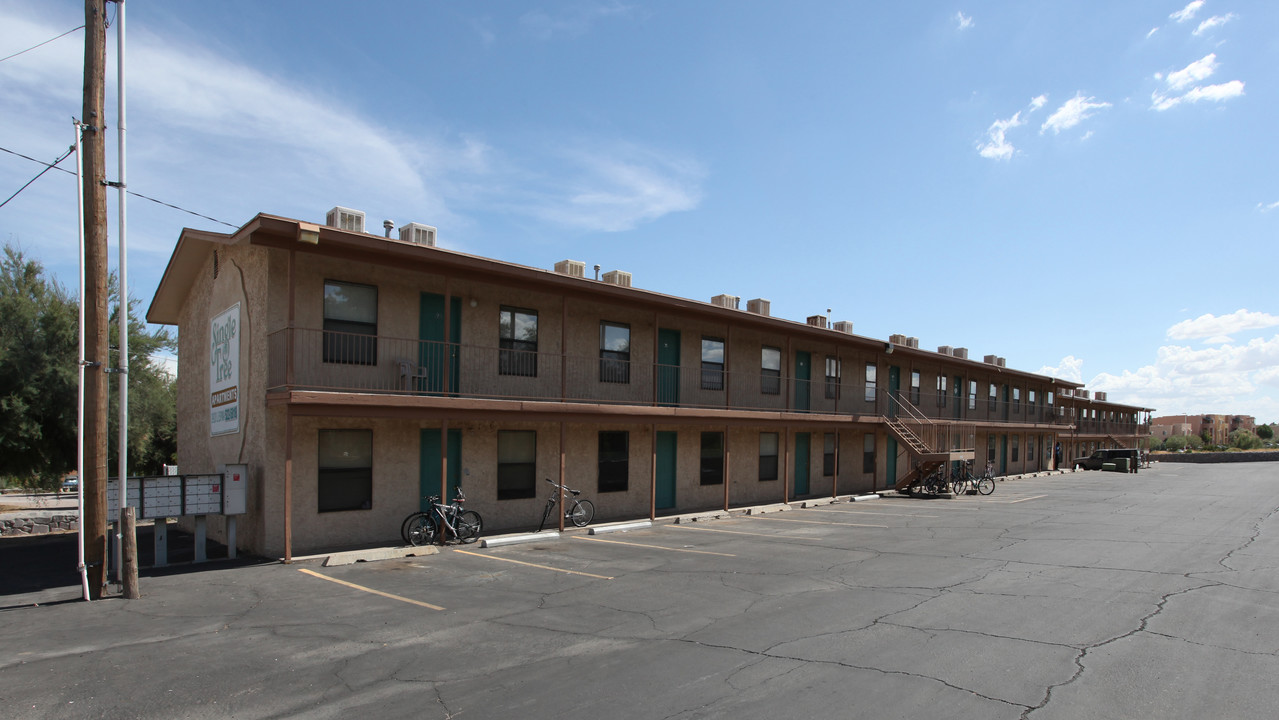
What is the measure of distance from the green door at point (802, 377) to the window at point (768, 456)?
167 cm

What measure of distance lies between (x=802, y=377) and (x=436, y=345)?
13483mm

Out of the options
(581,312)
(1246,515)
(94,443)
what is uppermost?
(581,312)

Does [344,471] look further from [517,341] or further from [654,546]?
[654,546]

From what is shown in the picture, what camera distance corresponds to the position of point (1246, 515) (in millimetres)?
19859

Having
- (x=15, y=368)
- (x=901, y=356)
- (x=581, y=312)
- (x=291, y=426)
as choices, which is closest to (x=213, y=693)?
(x=291, y=426)

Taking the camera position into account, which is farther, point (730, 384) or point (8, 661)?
point (730, 384)

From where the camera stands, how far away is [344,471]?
13469mm

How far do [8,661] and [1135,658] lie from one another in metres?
10.5

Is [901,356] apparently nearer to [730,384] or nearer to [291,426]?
[730,384]

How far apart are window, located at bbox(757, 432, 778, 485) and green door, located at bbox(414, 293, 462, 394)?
1087 cm

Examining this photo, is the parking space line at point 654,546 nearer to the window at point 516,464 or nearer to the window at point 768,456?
the window at point 516,464

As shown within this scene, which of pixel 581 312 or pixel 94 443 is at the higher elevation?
pixel 581 312

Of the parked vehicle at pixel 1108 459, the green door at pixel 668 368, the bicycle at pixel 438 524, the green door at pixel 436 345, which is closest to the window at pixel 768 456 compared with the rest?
the green door at pixel 668 368

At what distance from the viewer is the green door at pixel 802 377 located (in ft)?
78.9
